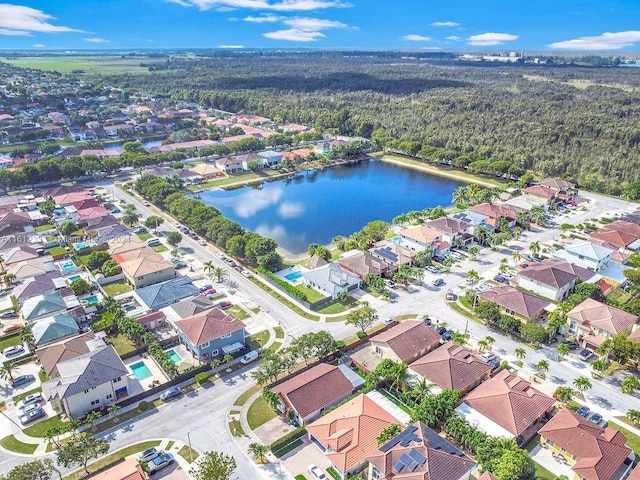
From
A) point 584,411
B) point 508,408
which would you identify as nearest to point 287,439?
point 508,408

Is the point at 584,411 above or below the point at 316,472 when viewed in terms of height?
above

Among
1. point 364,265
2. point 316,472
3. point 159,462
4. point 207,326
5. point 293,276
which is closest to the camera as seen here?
point 316,472

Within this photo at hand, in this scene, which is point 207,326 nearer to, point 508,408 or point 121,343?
point 121,343

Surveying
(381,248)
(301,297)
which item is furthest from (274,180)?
(301,297)

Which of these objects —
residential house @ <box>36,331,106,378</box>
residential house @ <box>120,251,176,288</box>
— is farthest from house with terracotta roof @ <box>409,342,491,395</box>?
residential house @ <box>120,251,176,288</box>

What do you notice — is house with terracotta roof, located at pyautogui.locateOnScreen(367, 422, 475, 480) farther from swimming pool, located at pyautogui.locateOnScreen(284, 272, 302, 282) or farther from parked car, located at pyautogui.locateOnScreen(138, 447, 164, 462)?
swimming pool, located at pyautogui.locateOnScreen(284, 272, 302, 282)
